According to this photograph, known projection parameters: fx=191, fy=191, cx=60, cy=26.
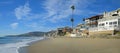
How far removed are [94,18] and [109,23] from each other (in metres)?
A: 18.1

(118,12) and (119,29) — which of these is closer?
(119,29)

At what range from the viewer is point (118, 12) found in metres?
45.5

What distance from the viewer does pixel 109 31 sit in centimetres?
3281

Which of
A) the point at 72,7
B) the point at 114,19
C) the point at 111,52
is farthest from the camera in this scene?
the point at 72,7

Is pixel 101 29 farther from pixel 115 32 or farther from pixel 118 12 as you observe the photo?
pixel 118 12

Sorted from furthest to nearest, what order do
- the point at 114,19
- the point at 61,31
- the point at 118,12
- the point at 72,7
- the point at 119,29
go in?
1. the point at 61,31
2. the point at 72,7
3. the point at 118,12
4. the point at 114,19
5. the point at 119,29

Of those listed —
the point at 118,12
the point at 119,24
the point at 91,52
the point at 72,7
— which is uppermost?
the point at 72,7

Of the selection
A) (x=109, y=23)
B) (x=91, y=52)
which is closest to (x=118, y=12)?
(x=109, y=23)

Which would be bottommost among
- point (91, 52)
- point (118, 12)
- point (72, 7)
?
point (91, 52)

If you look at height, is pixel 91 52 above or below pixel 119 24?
below

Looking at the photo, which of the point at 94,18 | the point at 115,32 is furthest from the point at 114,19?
the point at 94,18

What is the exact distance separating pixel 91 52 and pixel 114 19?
24457 mm

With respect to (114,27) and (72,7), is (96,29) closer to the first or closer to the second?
(114,27)

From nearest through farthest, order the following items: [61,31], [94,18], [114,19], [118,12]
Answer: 1. [114,19]
2. [118,12]
3. [94,18]
4. [61,31]
